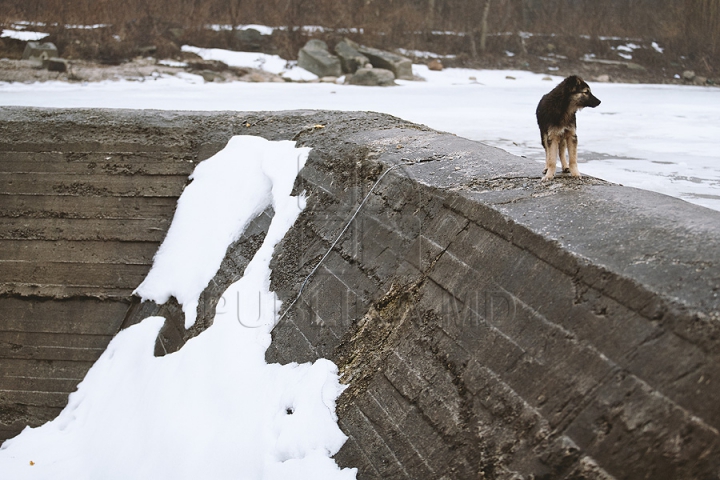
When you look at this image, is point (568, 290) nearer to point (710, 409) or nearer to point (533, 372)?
point (533, 372)

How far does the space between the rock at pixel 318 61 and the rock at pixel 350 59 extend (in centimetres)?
20

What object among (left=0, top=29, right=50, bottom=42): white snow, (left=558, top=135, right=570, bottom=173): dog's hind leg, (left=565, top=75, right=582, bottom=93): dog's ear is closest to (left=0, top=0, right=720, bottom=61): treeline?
(left=0, top=29, right=50, bottom=42): white snow

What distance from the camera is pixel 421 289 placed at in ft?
10.6

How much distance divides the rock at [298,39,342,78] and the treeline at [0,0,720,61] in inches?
86.8

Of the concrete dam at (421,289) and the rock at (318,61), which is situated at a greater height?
the rock at (318,61)

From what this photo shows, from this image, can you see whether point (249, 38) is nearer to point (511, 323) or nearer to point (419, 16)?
point (419, 16)

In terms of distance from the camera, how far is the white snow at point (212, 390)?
11.1ft

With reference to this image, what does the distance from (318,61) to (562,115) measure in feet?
46.2

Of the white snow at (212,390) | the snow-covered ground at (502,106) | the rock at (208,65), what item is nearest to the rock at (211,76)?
the snow-covered ground at (502,106)

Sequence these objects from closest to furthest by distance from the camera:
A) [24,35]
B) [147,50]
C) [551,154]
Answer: [551,154] → [24,35] → [147,50]

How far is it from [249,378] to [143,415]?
3.22 feet

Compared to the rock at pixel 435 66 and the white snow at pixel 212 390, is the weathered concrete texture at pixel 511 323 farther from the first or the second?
the rock at pixel 435 66

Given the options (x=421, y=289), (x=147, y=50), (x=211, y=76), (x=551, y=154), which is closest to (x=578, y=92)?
(x=551, y=154)

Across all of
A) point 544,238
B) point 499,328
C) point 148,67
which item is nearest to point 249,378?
point 499,328
